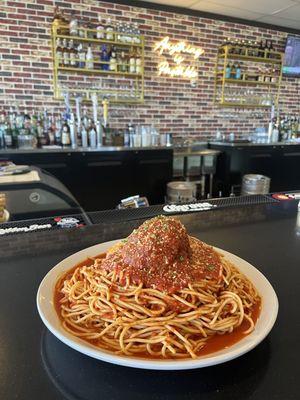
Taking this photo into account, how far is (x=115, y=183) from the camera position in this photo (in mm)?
4141

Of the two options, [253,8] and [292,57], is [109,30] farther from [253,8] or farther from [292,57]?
[292,57]

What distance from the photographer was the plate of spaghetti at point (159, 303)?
524mm

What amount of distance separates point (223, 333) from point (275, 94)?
622 centimetres

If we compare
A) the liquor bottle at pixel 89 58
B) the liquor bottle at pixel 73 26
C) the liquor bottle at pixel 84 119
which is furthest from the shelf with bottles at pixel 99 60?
the liquor bottle at pixel 84 119

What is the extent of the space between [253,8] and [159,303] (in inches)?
210

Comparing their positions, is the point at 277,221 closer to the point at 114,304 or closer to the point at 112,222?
the point at 112,222

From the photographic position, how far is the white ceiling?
4367mm

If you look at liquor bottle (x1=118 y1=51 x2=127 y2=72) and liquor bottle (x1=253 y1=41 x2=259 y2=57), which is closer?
liquor bottle (x1=118 y1=51 x2=127 y2=72)

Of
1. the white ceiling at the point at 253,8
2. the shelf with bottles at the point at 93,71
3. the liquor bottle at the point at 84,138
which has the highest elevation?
the white ceiling at the point at 253,8

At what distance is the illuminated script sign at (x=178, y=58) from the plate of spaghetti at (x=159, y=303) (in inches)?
181

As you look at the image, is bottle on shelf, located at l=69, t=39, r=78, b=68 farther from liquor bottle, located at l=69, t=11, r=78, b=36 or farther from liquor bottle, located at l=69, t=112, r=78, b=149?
liquor bottle, located at l=69, t=112, r=78, b=149

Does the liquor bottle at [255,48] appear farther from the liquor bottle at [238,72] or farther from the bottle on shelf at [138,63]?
the bottle on shelf at [138,63]

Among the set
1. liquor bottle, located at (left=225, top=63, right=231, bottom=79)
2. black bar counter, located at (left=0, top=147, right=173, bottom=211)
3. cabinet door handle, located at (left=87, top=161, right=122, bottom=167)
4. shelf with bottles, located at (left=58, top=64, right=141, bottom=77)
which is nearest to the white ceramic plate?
black bar counter, located at (left=0, top=147, right=173, bottom=211)

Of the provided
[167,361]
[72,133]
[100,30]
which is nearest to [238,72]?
[100,30]
